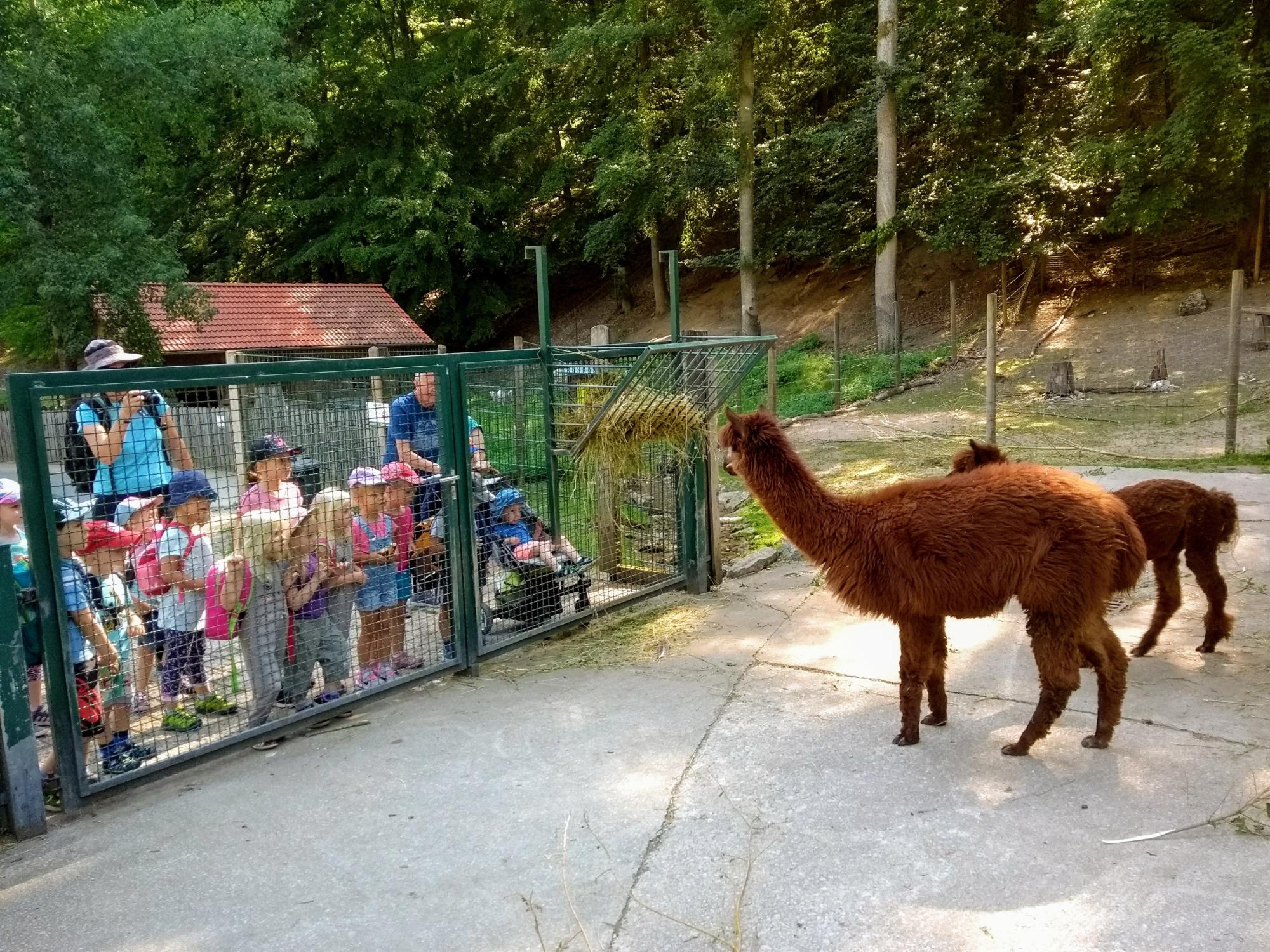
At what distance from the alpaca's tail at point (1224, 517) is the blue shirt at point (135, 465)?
5064 mm

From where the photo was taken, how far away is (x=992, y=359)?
10180 mm

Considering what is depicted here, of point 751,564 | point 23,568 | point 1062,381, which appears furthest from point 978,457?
point 1062,381

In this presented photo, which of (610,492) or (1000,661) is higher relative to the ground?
(610,492)

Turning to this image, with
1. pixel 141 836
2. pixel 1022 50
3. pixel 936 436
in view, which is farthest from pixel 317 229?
pixel 141 836

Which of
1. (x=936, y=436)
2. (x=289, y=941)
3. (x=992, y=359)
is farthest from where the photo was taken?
(x=936, y=436)

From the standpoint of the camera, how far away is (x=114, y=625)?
387 centimetres

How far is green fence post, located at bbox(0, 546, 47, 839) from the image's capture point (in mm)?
3383

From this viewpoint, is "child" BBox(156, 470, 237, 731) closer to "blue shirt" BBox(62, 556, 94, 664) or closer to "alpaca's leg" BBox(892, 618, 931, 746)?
"blue shirt" BBox(62, 556, 94, 664)

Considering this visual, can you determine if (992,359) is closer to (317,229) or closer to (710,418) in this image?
(710,418)

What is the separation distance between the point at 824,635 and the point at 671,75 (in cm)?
2493

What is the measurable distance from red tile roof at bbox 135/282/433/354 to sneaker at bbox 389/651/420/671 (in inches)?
786

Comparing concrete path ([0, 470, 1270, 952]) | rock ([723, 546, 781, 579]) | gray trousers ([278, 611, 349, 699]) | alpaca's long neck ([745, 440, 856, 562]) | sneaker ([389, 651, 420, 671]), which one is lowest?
concrete path ([0, 470, 1270, 952])

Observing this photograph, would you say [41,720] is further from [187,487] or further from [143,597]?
[187,487]

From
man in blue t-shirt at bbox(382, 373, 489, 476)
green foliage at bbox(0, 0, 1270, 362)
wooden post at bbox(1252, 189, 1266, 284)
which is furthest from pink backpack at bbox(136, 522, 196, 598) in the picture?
wooden post at bbox(1252, 189, 1266, 284)
